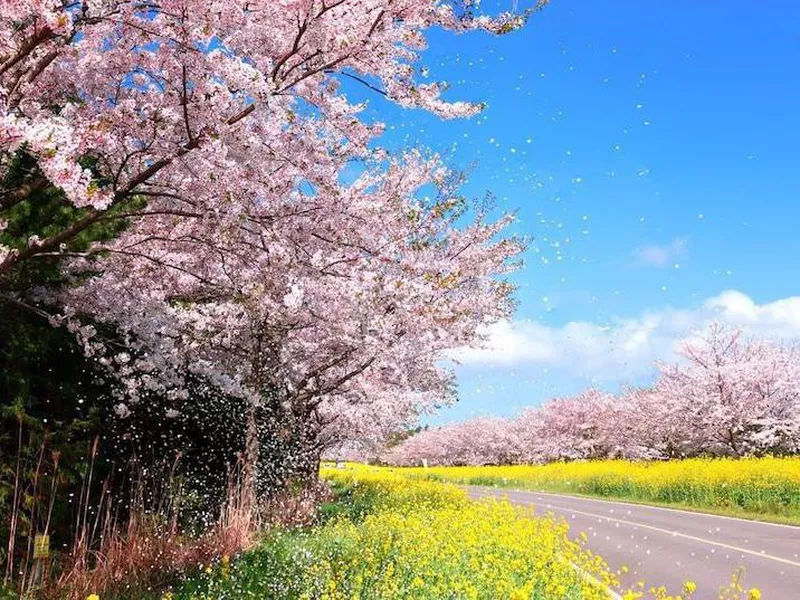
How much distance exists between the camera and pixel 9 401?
9656mm

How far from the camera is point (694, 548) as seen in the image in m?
12.2

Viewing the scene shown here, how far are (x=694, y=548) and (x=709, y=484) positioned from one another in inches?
418

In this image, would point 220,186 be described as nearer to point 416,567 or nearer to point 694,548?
point 416,567

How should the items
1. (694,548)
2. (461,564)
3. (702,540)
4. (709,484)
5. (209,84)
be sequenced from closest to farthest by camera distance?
(209,84) → (461,564) → (694,548) → (702,540) → (709,484)

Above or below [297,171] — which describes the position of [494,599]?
below

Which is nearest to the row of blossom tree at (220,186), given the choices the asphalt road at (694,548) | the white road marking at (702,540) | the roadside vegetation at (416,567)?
the roadside vegetation at (416,567)

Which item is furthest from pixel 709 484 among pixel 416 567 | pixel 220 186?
pixel 220 186

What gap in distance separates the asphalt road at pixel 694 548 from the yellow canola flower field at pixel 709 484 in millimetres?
2410

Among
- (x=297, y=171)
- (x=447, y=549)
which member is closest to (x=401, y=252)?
(x=297, y=171)

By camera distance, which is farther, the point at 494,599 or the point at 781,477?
the point at 781,477

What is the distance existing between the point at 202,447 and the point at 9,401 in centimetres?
373

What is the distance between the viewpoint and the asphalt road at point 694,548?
930 centimetres

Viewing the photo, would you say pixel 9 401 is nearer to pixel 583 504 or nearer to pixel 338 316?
pixel 338 316

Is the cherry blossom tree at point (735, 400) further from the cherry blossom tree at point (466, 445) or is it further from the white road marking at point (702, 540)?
the cherry blossom tree at point (466, 445)
